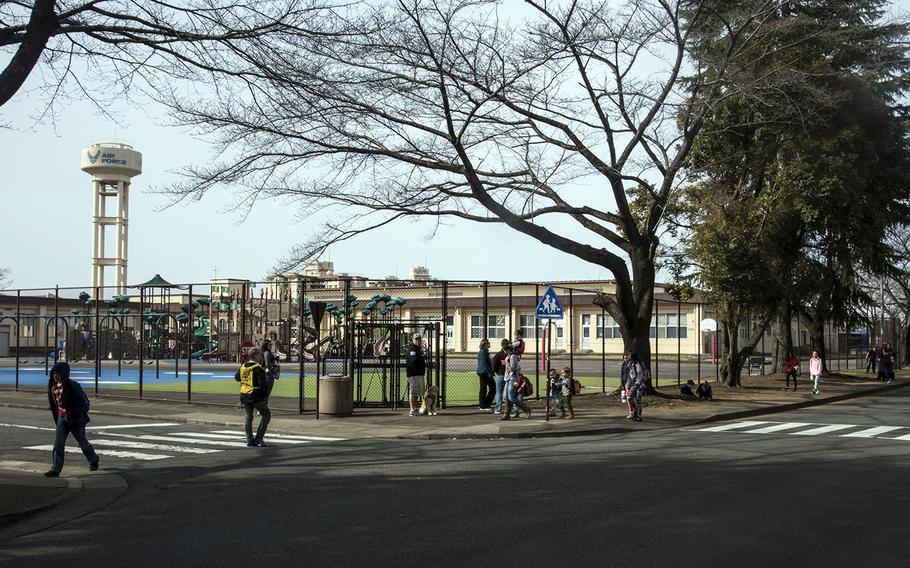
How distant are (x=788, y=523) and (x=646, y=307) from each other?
1703 centimetres

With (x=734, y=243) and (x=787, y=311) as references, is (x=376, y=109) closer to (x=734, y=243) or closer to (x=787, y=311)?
(x=734, y=243)

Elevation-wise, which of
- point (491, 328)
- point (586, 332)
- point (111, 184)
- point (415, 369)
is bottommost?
point (415, 369)

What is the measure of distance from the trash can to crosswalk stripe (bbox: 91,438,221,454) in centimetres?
533

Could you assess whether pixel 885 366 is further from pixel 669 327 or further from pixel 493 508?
pixel 493 508

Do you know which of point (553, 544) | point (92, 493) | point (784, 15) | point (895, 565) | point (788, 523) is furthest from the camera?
point (784, 15)

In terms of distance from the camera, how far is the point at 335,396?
2078 cm

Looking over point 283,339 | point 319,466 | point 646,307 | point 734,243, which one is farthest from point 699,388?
point 283,339

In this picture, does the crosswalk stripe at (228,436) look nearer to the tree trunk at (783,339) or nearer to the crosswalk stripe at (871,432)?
the crosswalk stripe at (871,432)

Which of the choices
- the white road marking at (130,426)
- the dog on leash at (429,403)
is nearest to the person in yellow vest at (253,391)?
the white road marking at (130,426)

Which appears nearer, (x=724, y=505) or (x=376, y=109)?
(x=724, y=505)

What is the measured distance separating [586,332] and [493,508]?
58322 mm

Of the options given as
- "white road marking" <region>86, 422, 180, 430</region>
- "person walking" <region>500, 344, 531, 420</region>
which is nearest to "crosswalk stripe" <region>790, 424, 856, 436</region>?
"person walking" <region>500, 344, 531, 420</region>

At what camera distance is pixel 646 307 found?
1010 inches

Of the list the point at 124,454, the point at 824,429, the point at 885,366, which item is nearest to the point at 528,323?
the point at 885,366
